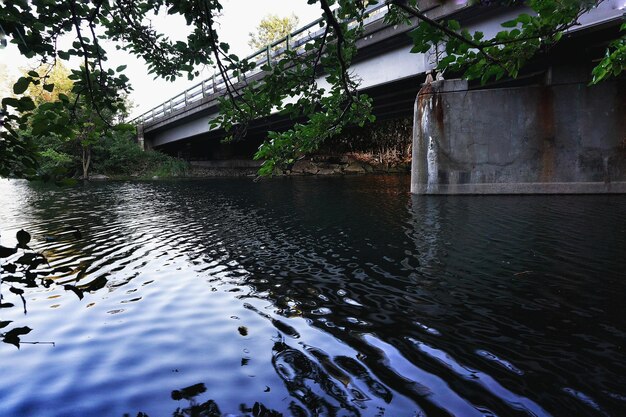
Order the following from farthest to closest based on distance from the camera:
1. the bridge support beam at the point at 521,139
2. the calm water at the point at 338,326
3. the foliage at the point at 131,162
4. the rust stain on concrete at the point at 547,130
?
the foliage at the point at 131,162 → the rust stain on concrete at the point at 547,130 → the bridge support beam at the point at 521,139 → the calm water at the point at 338,326

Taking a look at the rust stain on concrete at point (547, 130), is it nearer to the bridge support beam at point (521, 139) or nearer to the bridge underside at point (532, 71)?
the bridge support beam at point (521, 139)

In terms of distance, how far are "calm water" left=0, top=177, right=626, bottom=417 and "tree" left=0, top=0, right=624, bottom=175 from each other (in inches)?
62.7

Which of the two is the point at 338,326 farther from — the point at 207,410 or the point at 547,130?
the point at 547,130

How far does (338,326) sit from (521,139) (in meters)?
14.1

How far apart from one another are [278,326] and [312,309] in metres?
0.67

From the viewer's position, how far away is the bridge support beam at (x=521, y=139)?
48.1 ft

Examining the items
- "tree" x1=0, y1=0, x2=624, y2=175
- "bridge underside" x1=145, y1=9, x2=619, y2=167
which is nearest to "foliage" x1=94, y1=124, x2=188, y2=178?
"bridge underside" x1=145, y1=9, x2=619, y2=167

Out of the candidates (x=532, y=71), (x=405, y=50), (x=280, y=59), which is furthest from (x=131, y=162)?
(x=280, y=59)

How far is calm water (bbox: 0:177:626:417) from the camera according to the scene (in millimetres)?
3354

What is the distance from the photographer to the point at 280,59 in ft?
10.8

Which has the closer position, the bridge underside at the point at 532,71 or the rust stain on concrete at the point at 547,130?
the bridge underside at the point at 532,71

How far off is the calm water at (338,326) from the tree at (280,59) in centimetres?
→ 159

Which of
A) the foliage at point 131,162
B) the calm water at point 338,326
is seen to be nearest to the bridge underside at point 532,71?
the calm water at point 338,326

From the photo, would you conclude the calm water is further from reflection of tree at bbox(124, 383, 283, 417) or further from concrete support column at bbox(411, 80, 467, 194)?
concrete support column at bbox(411, 80, 467, 194)
